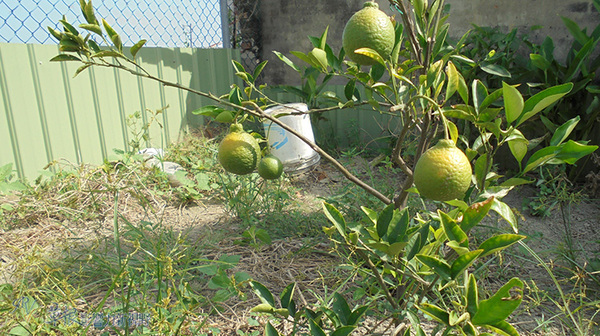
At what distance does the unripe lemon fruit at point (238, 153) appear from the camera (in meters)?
1.09

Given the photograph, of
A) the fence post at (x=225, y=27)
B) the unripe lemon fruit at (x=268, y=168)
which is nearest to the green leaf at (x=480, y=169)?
the unripe lemon fruit at (x=268, y=168)

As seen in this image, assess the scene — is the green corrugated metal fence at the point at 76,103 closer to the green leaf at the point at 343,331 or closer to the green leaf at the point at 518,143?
the green leaf at the point at 343,331

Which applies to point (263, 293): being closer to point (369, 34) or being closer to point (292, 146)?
point (369, 34)

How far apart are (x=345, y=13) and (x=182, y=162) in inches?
85.7

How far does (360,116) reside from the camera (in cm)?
439

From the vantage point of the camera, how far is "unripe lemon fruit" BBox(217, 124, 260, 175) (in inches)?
43.1

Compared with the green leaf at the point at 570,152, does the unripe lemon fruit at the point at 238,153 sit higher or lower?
lower

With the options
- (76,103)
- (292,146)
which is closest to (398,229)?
(292,146)

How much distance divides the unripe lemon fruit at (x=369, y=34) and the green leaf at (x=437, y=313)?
0.54 metres

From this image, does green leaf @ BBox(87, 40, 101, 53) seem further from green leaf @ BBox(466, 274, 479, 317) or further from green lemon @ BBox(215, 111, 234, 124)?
green leaf @ BBox(466, 274, 479, 317)

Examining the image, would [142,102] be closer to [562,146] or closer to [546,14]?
[546,14]

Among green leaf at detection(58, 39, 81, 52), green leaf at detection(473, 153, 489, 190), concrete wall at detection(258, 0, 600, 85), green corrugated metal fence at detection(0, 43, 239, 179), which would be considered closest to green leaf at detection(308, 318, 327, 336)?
green leaf at detection(473, 153, 489, 190)

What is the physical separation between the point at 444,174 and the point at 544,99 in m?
Answer: 0.24

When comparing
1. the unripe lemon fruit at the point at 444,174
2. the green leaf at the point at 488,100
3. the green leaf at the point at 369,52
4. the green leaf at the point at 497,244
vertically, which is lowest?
the green leaf at the point at 497,244
